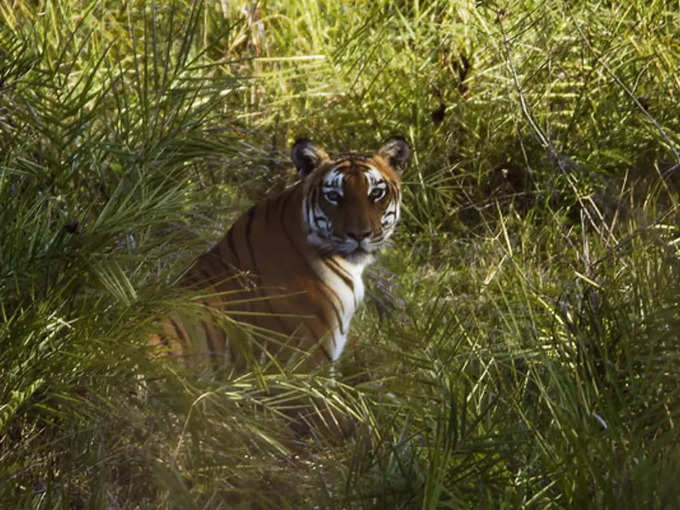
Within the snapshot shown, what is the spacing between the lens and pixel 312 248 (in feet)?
10.3

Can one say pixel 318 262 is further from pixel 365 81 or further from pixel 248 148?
pixel 365 81

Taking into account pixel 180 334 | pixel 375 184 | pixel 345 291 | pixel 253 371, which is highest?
pixel 253 371

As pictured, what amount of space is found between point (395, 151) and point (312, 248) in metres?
0.39

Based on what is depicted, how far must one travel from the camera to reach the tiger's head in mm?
3123

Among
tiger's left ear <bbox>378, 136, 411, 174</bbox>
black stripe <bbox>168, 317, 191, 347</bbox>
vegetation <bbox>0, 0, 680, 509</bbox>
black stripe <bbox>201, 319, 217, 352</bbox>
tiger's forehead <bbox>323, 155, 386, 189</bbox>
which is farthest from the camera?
tiger's left ear <bbox>378, 136, 411, 174</bbox>

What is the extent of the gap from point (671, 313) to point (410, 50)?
2.37m

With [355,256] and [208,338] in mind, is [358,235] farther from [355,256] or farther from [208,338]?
[208,338]

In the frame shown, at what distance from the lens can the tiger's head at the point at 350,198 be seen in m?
3.12

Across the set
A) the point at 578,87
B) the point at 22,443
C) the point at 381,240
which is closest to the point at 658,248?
the point at 381,240

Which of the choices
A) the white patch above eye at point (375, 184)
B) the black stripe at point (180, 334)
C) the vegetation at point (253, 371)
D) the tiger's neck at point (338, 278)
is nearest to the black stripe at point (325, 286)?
the tiger's neck at point (338, 278)

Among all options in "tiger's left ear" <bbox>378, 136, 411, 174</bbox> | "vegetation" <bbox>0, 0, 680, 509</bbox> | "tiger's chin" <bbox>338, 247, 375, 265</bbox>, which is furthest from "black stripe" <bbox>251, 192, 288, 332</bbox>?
"tiger's left ear" <bbox>378, 136, 411, 174</bbox>

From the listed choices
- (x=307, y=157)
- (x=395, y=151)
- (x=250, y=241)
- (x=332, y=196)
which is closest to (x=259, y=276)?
(x=250, y=241)

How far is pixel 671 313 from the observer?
6.87ft

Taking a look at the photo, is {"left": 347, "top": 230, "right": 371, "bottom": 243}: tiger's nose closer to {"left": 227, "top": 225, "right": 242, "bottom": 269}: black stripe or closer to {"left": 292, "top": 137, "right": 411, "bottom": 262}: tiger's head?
{"left": 292, "top": 137, "right": 411, "bottom": 262}: tiger's head
